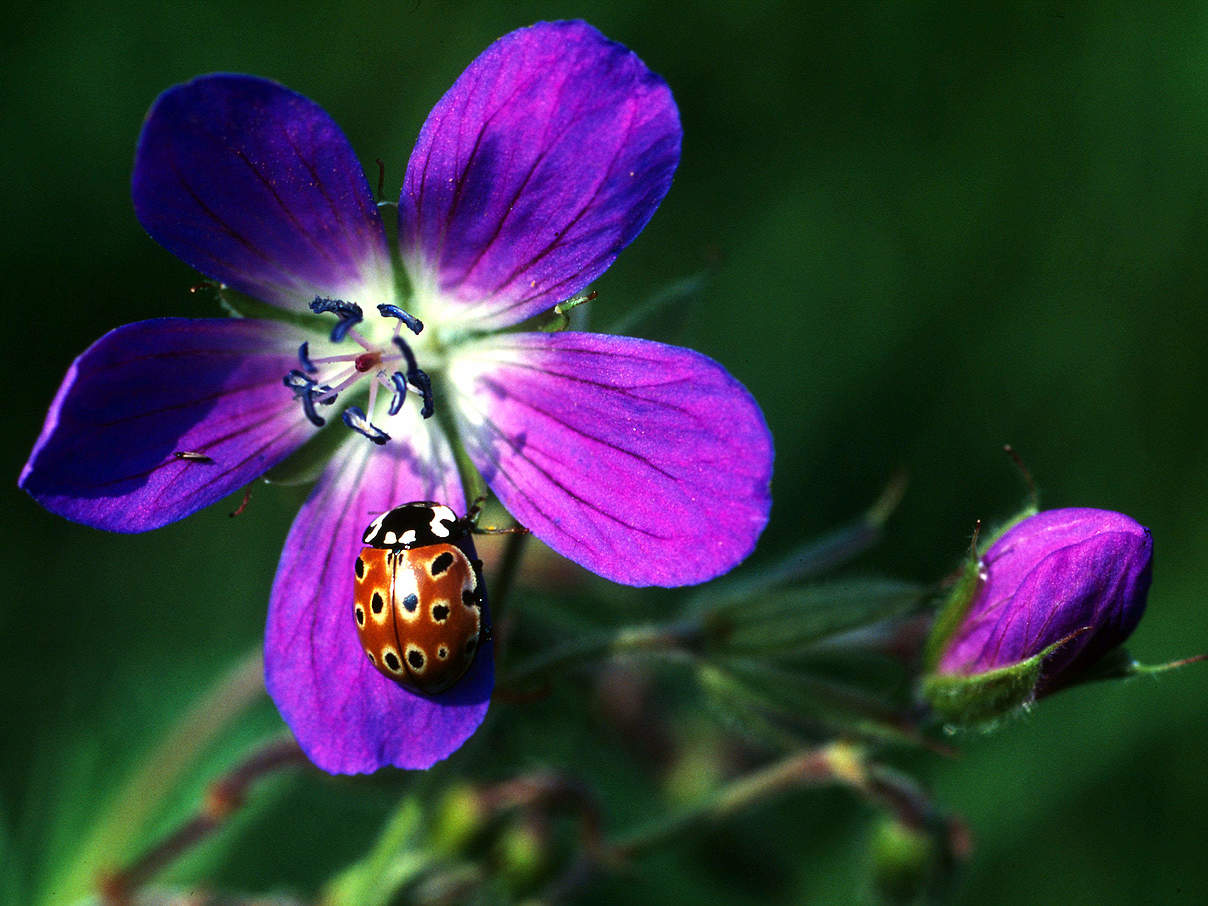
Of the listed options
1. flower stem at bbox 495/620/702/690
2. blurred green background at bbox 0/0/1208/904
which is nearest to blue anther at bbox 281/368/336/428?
flower stem at bbox 495/620/702/690

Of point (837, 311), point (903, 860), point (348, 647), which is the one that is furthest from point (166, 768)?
point (837, 311)

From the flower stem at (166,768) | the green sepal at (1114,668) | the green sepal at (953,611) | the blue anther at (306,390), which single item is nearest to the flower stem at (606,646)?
the green sepal at (953,611)

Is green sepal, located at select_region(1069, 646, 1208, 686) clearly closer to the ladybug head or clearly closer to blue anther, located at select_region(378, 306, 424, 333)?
the ladybug head

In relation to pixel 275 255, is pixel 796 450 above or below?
below

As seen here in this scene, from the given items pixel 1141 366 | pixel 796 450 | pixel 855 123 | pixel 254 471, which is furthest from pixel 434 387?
pixel 1141 366

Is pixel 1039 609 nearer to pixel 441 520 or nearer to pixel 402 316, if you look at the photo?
pixel 441 520

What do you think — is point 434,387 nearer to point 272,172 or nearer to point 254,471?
point 254,471
